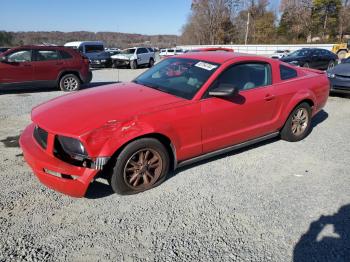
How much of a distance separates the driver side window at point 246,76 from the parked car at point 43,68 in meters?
7.72

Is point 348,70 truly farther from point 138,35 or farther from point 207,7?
point 138,35

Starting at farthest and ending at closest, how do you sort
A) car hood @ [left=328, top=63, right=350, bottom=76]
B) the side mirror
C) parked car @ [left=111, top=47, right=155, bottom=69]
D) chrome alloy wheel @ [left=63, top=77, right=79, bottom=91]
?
parked car @ [left=111, top=47, right=155, bottom=69], chrome alloy wheel @ [left=63, top=77, right=79, bottom=91], car hood @ [left=328, top=63, right=350, bottom=76], the side mirror

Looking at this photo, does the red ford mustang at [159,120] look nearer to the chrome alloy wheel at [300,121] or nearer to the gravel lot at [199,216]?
the chrome alloy wheel at [300,121]

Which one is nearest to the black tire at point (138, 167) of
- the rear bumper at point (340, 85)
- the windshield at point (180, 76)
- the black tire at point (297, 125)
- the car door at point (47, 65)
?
the windshield at point (180, 76)

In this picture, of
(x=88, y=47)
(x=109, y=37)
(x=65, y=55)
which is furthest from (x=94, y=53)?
(x=109, y=37)

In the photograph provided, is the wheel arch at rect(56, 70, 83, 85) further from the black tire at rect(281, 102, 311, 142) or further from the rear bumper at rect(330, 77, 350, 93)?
the rear bumper at rect(330, 77, 350, 93)

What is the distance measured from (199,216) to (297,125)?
2.99 m

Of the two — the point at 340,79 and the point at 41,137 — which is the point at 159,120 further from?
the point at 340,79

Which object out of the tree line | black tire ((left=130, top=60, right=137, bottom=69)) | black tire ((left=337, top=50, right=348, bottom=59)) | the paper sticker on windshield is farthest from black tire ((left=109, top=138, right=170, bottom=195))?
the tree line

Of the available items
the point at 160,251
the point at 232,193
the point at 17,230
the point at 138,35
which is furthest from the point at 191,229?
the point at 138,35

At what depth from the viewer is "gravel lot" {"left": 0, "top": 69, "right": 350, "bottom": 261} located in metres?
2.72

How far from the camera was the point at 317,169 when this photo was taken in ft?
14.3

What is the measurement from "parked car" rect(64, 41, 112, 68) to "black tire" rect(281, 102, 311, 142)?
1820 centimetres

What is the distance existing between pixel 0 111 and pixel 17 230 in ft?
18.4
